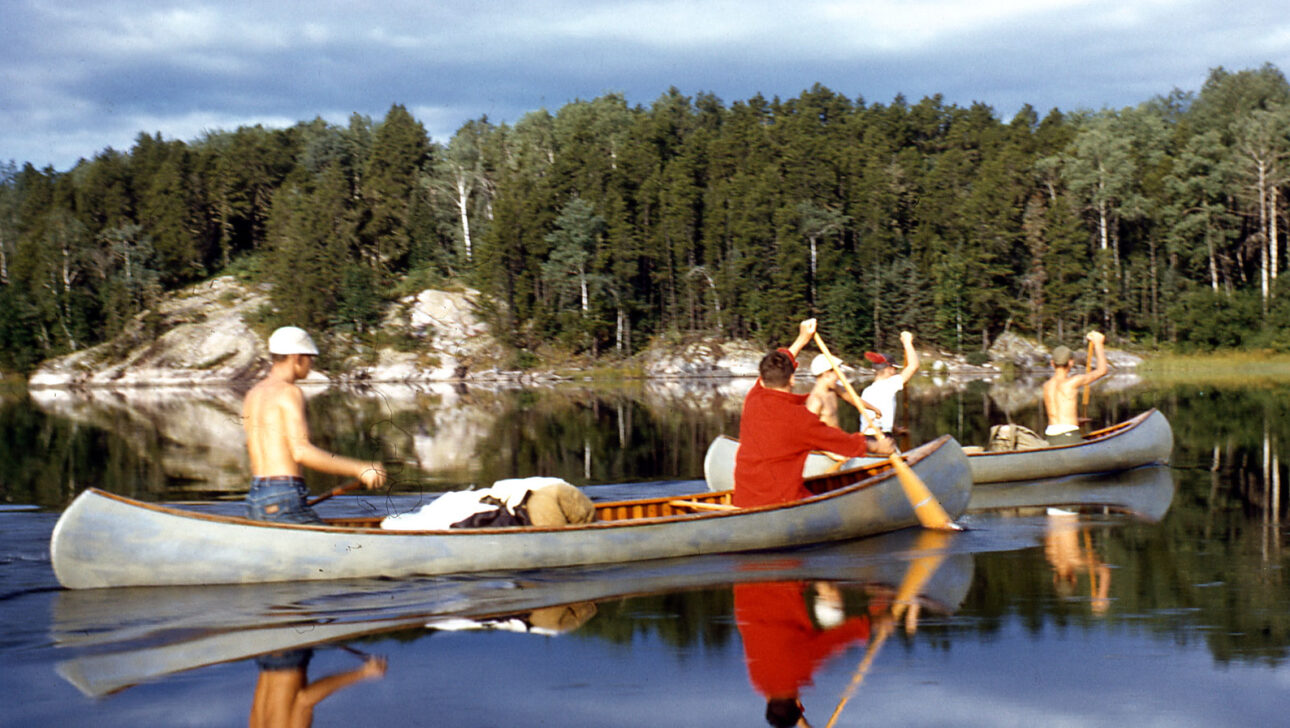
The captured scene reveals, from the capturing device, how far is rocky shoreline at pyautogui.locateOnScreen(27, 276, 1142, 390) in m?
62.1

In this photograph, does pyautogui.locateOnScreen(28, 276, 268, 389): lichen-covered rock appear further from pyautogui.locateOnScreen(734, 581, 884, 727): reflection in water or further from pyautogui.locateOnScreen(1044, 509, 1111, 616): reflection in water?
pyautogui.locateOnScreen(734, 581, 884, 727): reflection in water

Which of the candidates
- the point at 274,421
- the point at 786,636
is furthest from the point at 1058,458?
the point at 274,421

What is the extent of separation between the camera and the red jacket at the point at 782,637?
6.02 meters

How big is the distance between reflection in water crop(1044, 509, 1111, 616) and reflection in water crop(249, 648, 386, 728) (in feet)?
15.5

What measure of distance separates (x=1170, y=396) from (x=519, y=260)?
41672mm

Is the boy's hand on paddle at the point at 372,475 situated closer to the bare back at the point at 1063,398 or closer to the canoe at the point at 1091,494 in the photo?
the canoe at the point at 1091,494

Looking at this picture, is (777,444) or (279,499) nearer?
(279,499)

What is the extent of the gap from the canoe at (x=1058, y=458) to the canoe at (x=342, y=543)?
3153 mm

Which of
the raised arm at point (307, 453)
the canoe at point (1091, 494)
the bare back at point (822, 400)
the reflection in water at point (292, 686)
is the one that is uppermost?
the raised arm at point (307, 453)

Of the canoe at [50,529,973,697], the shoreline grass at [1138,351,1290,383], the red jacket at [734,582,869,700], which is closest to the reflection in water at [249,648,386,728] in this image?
Answer: the canoe at [50,529,973,697]

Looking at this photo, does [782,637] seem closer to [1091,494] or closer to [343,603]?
[343,603]

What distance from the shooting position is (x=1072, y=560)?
368 inches

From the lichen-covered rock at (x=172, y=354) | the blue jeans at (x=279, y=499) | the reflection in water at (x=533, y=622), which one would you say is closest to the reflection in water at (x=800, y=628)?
the reflection in water at (x=533, y=622)

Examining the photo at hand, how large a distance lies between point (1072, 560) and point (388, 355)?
189 feet
